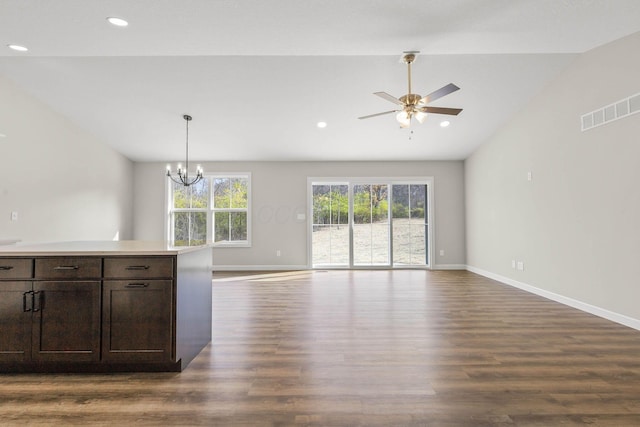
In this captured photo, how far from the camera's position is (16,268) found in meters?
2.19

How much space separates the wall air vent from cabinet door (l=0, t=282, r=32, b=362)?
5.41 m

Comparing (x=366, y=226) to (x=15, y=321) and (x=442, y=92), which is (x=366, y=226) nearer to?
(x=442, y=92)

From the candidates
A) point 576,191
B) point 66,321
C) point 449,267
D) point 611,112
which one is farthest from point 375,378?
point 449,267

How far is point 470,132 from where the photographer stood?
589 cm

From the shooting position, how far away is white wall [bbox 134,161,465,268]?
7.16m

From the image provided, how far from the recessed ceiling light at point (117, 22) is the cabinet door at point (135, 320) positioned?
6.47 ft

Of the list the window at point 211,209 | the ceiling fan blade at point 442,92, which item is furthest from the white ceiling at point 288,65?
the window at point 211,209

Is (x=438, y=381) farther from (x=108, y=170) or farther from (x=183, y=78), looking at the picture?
(x=108, y=170)

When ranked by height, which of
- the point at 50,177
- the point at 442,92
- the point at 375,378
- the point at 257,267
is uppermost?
the point at 442,92

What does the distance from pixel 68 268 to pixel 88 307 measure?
296 millimetres

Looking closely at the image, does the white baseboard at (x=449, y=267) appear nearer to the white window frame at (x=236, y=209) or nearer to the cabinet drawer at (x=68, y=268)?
the white window frame at (x=236, y=209)

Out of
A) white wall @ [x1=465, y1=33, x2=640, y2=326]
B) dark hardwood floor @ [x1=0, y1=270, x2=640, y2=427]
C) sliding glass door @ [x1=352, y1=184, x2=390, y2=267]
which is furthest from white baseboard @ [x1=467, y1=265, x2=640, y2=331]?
sliding glass door @ [x1=352, y1=184, x2=390, y2=267]

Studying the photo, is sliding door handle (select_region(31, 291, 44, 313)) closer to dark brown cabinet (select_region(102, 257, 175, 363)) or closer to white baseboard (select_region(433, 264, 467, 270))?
dark brown cabinet (select_region(102, 257, 175, 363))

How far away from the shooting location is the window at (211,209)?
23.7ft
